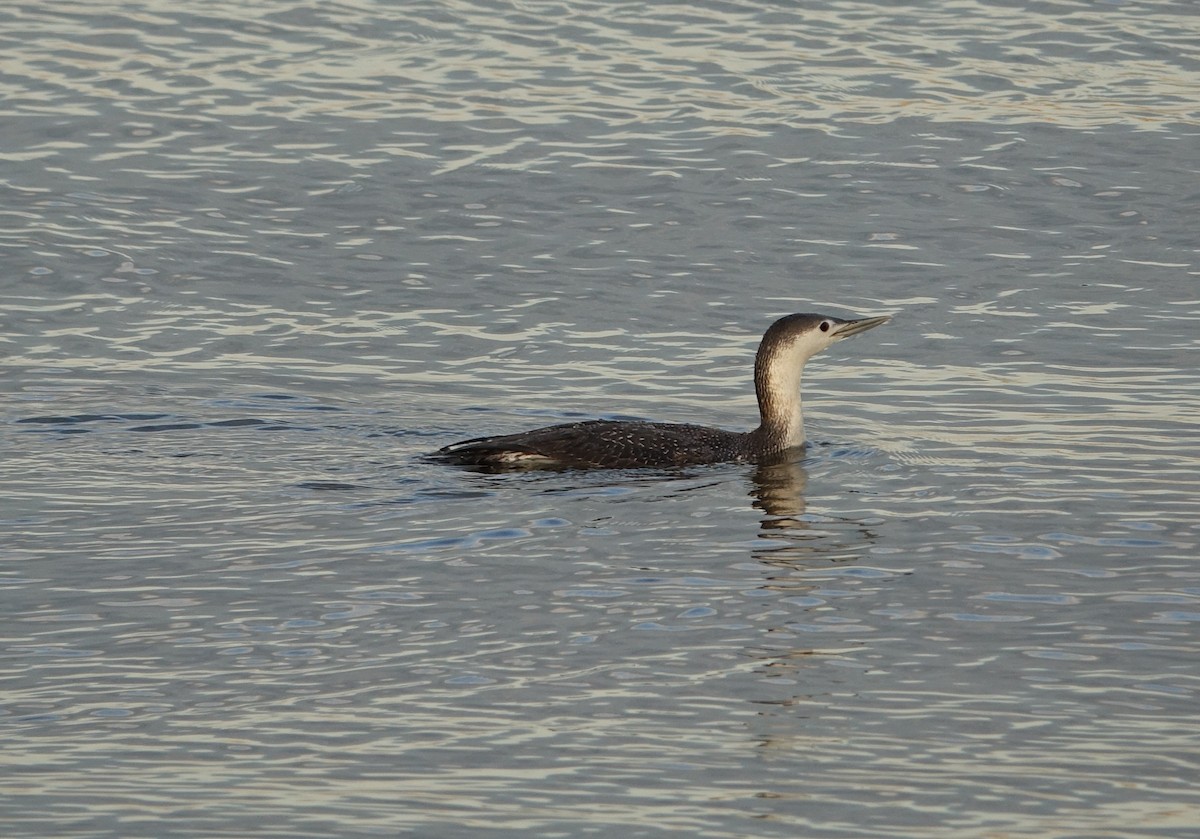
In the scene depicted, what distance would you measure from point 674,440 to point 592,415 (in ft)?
Result: 3.93

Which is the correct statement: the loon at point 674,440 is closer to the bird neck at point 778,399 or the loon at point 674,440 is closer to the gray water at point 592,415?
the bird neck at point 778,399

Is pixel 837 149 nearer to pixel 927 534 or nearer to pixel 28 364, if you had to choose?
pixel 28 364

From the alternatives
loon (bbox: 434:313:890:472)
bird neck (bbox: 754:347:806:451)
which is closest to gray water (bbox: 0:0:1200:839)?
loon (bbox: 434:313:890:472)

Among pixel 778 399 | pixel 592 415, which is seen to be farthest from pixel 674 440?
pixel 592 415

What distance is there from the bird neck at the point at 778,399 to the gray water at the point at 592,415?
11.5 inches

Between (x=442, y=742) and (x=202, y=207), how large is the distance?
11.0 metres

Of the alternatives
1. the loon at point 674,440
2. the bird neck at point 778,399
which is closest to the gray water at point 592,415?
the loon at point 674,440

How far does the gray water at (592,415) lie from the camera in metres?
7.40

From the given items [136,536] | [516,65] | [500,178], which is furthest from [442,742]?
[516,65]

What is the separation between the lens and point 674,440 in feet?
39.4

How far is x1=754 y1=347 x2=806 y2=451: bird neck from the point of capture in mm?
12609

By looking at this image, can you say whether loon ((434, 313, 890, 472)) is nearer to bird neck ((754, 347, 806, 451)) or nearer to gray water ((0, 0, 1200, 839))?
bird neck ((754, 347, 806, 451))

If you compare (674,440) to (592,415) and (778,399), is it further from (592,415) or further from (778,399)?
(592,415)

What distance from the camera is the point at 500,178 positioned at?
61.0 feet
